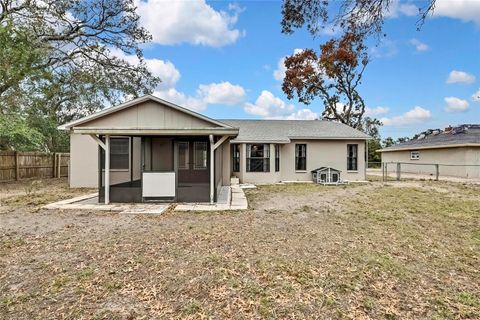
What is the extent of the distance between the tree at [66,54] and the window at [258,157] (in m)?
8.45

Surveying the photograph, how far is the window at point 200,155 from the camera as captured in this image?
39.2ft

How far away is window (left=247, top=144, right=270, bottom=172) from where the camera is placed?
55.3 feet

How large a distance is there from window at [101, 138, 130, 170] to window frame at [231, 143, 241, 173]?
5965 mm

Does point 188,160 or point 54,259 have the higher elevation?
point 188,160

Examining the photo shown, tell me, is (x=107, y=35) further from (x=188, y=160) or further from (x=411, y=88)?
(x=411, y=88)

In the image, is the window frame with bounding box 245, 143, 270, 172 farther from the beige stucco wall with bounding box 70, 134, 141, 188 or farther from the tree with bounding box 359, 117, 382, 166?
the tree with bounding box 359, 117, 382, 166

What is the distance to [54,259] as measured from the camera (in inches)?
188

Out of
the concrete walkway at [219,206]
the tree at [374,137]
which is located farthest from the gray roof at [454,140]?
the concrete walkway at [219,206]

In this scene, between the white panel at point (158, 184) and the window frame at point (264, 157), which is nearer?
the white panel at point (158, 184)

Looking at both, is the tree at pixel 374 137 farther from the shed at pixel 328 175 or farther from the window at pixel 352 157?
the shed at pixel 328 175

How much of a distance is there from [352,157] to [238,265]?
592 inches

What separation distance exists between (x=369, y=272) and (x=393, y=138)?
43756 millimetres

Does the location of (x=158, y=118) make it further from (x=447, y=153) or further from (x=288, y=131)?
(x=447, y=153)

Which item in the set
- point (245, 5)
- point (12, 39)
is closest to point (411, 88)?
point (245, 5)
